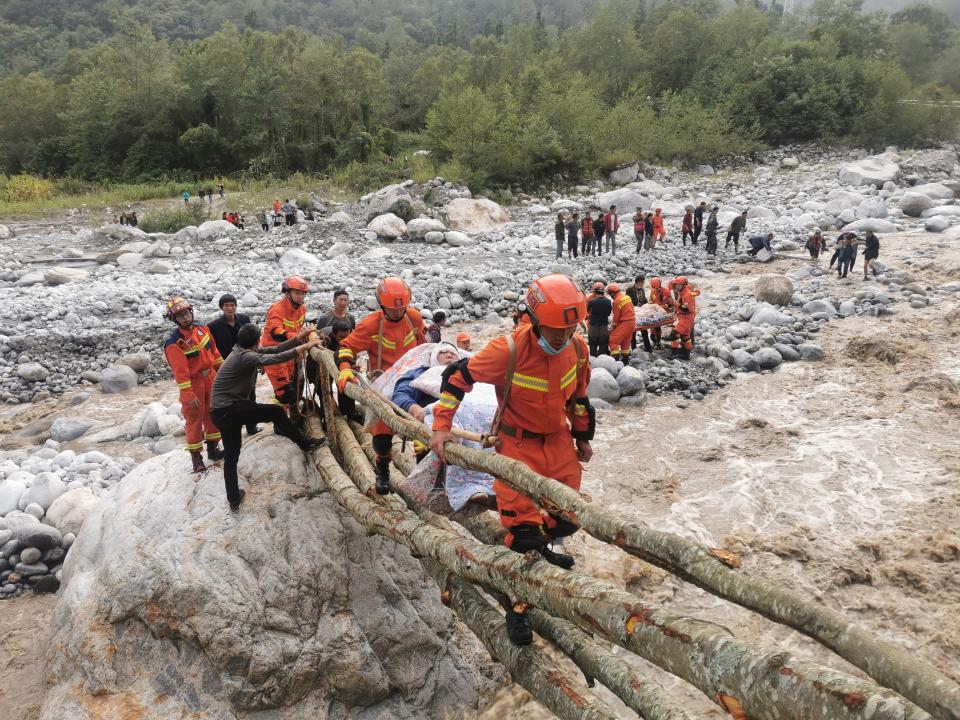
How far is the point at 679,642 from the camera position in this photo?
217cm

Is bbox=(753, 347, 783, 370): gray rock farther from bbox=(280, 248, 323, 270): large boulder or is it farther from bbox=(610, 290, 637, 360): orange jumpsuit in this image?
bbox=(280, 248, 323, 270): large boulder

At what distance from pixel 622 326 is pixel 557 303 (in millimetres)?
6584

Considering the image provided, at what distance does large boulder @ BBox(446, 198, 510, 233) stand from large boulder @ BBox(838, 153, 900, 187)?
44.9 feet

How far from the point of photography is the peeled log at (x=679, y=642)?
1724 mm

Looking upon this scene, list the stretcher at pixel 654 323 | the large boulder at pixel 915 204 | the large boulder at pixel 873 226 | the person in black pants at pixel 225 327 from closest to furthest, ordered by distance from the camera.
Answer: the person in black pants at pixel 225 327 < the stretcher at pixel 654 323 < the large boulder at pixel 873 226 < the large boulder at pixel 915 204

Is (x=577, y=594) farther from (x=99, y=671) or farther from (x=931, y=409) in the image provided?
(x=931, y=409)

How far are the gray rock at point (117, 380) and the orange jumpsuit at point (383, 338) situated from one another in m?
6.52

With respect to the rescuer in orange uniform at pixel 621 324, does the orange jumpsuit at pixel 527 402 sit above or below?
above

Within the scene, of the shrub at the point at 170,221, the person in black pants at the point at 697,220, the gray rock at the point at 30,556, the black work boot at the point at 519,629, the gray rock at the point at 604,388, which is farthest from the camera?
the shrub at the point at 170,221

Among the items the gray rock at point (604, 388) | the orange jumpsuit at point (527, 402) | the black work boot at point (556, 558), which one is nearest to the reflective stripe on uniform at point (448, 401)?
the orange jumpsuit at point (527, 402)

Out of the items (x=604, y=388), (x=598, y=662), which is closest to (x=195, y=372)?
(x=598, y=662)

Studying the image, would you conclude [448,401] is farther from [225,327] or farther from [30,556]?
[30,556]

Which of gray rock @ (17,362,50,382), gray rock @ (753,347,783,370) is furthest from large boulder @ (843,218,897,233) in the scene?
gray rock @ (17,362,50,382)

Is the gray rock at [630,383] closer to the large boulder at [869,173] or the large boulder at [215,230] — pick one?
the large boulder at [215,230]
